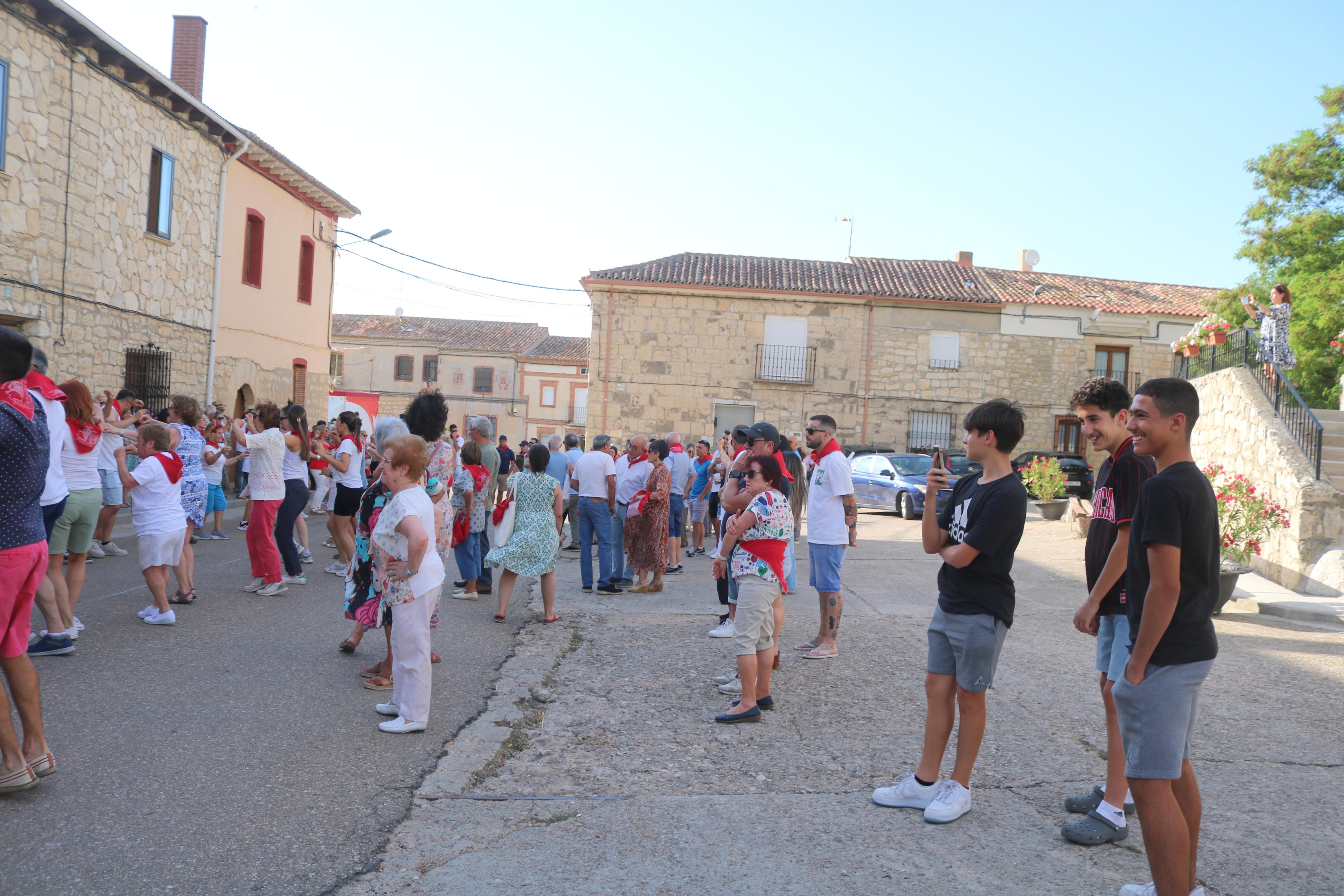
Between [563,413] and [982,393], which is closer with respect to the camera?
[982,393]

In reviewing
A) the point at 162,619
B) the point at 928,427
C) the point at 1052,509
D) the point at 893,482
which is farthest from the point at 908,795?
the point at 928,427

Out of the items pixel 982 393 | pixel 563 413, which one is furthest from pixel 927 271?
pixel 563 413

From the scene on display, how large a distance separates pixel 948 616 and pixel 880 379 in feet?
91.5

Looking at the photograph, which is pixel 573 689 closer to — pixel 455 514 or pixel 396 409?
pixel 455 514

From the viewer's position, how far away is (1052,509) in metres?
18.3

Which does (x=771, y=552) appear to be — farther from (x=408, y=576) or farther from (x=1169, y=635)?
(x=1169, y=635)

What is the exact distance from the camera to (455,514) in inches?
351

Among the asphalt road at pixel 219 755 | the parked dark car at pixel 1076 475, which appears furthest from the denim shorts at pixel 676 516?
the parked dark car at pixel 1076 475

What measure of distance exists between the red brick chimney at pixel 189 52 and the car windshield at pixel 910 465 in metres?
17.4

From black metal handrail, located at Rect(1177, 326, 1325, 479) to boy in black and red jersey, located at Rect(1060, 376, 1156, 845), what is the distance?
28.1 feet

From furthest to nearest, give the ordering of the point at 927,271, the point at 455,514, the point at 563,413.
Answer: the point at 563,413
the point at 927,271
the point at 455,514

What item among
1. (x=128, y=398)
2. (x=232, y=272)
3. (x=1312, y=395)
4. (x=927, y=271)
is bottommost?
(x=128, y=398)

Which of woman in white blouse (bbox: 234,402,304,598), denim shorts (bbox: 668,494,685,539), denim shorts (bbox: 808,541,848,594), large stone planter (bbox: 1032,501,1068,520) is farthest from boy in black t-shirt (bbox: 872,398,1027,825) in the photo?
large stone planter (bbox: 1032,501,1068,520)

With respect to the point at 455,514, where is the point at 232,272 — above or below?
above
